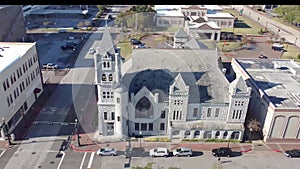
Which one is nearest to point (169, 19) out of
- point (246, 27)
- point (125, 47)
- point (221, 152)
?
point (125, 47)

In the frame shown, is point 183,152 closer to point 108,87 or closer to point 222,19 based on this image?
point 108,87

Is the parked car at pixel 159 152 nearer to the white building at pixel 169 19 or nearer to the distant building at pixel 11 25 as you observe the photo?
the distant building at pixel 11 25

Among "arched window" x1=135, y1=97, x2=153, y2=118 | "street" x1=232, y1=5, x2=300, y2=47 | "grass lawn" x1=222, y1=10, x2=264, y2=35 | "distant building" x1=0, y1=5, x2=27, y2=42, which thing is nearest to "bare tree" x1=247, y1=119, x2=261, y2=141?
"arched window" x1=135, y1=97, x2=153, y2=118

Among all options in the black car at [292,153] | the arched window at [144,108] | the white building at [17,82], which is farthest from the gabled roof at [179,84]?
the white building at [17,82]

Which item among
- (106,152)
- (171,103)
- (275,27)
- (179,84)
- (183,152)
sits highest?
(179,84)

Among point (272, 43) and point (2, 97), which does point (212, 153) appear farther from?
point (272, 43)

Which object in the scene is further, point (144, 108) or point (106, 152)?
point (144, 108)

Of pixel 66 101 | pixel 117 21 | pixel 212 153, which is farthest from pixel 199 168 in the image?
pixel 117 21
